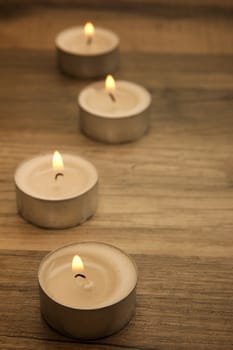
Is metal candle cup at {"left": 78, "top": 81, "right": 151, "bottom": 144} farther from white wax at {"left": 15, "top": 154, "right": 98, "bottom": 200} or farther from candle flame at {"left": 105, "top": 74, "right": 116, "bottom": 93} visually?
white wax at {"left": 15, "top": 154, "right": 98, "bottom": 200}

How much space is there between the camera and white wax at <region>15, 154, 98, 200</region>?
1.07 m

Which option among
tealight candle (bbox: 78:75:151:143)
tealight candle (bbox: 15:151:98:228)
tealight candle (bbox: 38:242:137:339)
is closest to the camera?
tealight candle (bbox: 38:242:137:339)

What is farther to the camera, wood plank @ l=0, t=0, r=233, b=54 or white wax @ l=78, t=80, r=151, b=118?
wood plank @ l=0, t=0, r=233, b=54

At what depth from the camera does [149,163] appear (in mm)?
1200

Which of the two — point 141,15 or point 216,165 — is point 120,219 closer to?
point 216,165

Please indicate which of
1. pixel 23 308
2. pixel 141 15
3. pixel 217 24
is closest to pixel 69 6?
pixel 141 15

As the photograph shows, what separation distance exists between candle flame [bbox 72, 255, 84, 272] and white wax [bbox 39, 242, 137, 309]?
0.01 metres

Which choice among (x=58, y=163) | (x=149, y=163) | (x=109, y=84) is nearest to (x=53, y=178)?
(x=58, y=163)

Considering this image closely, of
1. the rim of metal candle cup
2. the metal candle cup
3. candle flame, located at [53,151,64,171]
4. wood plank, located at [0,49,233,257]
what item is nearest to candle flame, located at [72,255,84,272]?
wood plank, located at [0,49,233,257]

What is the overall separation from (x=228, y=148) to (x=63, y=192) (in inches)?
12.4

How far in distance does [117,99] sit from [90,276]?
484 mm

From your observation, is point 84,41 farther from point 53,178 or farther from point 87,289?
point 87,289

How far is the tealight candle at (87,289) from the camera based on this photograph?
861mm

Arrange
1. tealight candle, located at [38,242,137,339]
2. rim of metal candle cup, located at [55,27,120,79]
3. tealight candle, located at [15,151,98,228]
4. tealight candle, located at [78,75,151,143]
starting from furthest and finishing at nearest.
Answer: rim of metal candle cup, located at [55,27,120,79] < tealight candle, located at [78,75,151,143] < tealight candle, located at [15,151,98,228] < tealight candle, located at [38,242,137,339]
